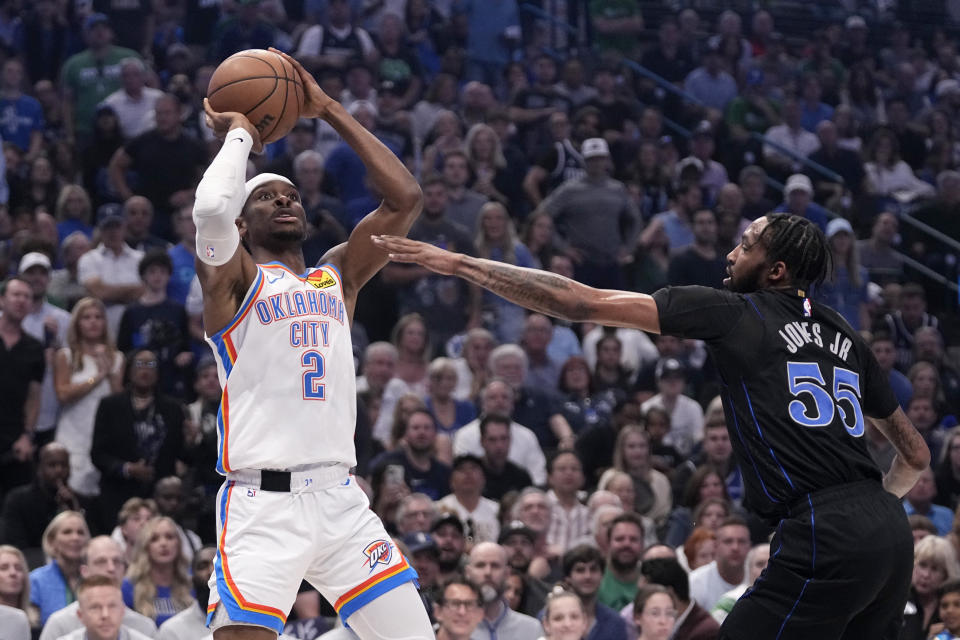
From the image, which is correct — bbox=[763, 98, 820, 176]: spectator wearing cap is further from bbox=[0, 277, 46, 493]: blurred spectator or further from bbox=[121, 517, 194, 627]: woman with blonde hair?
bbox=[121, 517, 194, 627]: woman with blonde hair

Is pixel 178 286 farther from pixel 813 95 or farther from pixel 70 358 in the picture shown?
pixel 813 95

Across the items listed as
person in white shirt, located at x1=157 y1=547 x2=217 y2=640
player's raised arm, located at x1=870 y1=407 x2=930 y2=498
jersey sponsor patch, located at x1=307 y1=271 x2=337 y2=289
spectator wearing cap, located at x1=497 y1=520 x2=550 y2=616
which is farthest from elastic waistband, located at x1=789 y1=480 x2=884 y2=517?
spectator wearing cap, located at x1=497 y1=520 x2=550 y2=616

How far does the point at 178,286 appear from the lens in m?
12.4

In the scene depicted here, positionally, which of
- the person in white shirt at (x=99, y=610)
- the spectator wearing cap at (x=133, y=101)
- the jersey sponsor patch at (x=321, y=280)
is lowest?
the person in white shirt at (x=99, y=610)

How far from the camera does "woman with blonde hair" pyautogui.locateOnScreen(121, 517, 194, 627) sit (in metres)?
9.34

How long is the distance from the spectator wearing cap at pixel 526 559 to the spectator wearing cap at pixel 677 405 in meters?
2.45

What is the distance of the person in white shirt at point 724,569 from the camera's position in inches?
380

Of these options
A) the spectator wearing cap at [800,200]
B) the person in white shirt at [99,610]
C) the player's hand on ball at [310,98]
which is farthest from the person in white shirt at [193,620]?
the spectator wearing cap at [800,200]

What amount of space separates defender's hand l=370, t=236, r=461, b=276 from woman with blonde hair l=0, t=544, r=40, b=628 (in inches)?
174

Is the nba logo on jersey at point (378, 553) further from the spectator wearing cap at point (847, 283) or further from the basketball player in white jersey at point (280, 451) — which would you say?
the spectator wearing cap at point (847, 283)

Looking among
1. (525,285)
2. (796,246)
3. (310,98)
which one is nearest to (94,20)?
(310,98)

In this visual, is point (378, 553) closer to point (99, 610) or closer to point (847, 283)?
point (99, 610)

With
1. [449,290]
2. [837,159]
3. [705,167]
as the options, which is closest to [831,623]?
[449,290]

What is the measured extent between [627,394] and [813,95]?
7158 millimetres
